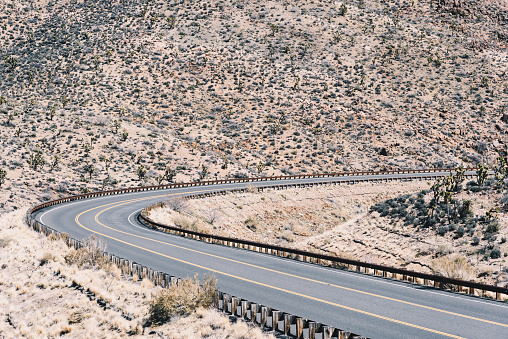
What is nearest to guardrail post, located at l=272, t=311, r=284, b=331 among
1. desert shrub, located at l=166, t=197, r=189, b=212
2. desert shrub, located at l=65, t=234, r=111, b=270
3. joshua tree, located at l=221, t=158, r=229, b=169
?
→ desert shrub, located at l=65, t=234, r=111, b=270

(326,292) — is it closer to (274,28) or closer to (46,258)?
(46,258)

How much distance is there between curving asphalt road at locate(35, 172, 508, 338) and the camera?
1155 cm

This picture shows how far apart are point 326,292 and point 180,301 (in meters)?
4.82

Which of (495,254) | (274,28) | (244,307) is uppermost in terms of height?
(274,28)

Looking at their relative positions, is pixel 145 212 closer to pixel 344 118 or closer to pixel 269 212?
pixel 269 212

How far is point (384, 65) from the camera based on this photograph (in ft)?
286

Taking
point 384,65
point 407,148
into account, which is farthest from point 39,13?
point 407,148

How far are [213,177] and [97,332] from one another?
46998 millimetres

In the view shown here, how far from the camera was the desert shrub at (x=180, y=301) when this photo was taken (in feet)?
42.8

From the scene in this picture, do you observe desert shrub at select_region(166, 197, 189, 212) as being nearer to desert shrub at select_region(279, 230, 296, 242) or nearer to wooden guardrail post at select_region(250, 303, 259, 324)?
desert shrub at select_region(279, 230, 296, 242)

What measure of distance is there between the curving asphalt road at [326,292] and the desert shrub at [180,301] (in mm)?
1485

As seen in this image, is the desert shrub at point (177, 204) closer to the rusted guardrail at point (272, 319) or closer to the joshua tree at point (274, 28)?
the rusted guardrail at point (272, 319)

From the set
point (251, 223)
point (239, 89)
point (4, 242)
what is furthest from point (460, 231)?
point (239, 89)

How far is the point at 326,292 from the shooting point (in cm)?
1481
